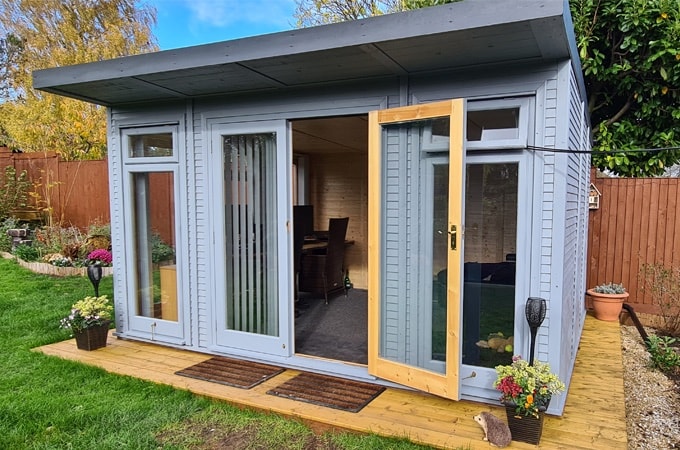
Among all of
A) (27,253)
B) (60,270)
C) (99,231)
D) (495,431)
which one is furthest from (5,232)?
(495,431)

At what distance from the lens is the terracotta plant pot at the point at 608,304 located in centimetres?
526

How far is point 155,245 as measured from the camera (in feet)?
14.2

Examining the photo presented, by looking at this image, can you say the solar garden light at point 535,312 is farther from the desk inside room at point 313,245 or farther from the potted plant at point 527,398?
the desk inside room at point 313,245

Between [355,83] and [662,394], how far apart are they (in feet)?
10.6

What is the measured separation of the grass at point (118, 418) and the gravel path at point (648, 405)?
60.5 inches

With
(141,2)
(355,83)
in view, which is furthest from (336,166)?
(141,2)

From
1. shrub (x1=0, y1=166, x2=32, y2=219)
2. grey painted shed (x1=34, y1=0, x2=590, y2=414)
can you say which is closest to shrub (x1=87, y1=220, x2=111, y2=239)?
shrub (x1=0, y1=166, x2=32, y2=219)

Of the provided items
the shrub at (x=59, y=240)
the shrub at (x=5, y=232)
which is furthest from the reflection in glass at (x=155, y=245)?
the shrub at (x=5, y=232)

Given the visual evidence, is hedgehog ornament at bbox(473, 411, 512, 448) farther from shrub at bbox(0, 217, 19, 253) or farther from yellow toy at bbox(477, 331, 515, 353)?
shrub at bbox(0, 217, 19, 253)

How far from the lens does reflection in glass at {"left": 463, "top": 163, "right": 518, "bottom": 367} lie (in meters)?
2.90

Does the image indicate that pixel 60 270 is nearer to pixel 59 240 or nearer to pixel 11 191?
pixel 59 240

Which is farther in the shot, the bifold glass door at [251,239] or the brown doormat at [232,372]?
the bifold glass door at [251,239]

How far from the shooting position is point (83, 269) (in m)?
7.51

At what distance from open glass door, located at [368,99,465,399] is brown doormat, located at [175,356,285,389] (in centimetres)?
85
